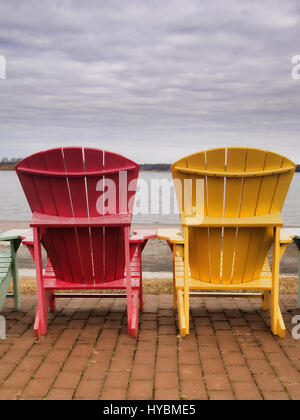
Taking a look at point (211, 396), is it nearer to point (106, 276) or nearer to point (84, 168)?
point (106, 276)

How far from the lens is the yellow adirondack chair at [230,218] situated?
337cm

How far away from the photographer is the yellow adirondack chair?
3.37m

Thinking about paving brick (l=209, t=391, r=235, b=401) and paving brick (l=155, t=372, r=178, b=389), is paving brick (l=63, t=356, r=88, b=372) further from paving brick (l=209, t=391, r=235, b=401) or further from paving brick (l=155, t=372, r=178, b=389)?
paving brick (l=209, t=391, r=235, b=401)

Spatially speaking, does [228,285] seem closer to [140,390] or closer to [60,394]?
[140,390]

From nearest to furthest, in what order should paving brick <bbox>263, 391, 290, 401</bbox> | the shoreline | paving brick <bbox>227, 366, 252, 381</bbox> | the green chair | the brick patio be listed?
paving brick <bbox>263, 391, 290, 401</bbox>
the brick patio
paving brick <bbox>227, 366, 252, 381</bbox>
the green chair
the shoreline

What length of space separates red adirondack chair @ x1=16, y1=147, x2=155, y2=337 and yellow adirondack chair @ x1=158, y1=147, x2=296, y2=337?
0.42m

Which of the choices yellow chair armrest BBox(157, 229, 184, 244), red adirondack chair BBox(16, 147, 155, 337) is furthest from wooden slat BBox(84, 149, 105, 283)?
yellow chair armrest BBox(157, 229, 184, 244)

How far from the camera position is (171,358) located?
3230mm

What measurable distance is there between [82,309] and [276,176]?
7.55ft

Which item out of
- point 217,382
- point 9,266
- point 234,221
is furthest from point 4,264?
point 217,382

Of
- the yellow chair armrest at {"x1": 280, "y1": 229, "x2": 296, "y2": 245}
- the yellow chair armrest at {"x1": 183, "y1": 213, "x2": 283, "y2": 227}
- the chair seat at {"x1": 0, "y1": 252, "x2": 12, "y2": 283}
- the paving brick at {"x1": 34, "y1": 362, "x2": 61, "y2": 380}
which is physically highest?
the yellow chair armrest at {"x1": 183, "y1": 213, "x2": 283, "y2": 227}

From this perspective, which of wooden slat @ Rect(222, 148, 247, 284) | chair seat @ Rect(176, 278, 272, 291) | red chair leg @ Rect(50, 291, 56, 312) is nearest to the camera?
wooden slat @ Rect(222, 148, 247, 284)

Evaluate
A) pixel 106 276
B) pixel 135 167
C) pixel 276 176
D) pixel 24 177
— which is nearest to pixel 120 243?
pixel 106 276

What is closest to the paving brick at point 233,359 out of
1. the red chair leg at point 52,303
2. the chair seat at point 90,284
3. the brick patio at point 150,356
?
the brick patio at point 150,356
